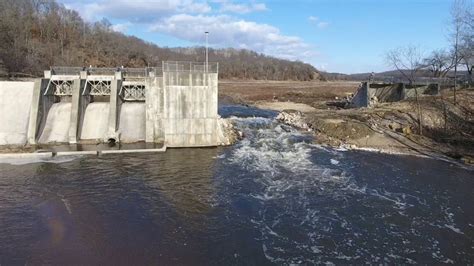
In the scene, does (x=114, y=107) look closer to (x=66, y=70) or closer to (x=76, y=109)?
(x=76, y=109)

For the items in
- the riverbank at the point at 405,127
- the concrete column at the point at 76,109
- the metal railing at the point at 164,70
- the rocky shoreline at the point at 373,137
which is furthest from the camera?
the concrete column at the point at 76,109

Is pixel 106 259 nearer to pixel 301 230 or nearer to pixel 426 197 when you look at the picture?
pixel 301 230

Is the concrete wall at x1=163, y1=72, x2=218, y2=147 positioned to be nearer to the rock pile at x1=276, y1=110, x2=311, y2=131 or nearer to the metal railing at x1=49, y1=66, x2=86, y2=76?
the metal railing at x1=49, y1=66, x2=86, y2=76

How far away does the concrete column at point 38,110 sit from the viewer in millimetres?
34750

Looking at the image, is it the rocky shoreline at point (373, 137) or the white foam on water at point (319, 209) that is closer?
the white foam on water at point (319, 209)

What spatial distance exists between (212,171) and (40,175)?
11.1 meters

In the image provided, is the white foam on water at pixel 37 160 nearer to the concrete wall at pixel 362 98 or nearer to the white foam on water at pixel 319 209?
the white foam on water at pixel 319 209

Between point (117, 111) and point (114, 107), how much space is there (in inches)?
37.7

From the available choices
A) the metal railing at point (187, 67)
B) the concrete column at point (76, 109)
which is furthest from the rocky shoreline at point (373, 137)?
the concrete column at point (76, 109)

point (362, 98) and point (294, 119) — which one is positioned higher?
point (362, 98)

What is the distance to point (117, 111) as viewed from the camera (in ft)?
123

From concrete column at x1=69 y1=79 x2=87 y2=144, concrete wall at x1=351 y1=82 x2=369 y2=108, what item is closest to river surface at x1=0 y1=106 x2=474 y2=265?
concrete column at x1=69 y1=79 x2=87 y2=144

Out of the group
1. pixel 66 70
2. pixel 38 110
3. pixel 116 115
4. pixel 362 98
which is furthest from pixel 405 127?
pixel 38 110

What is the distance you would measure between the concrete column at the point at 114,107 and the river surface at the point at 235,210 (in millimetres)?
4866
